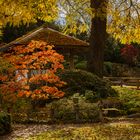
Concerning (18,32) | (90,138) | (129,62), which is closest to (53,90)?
(90,138)

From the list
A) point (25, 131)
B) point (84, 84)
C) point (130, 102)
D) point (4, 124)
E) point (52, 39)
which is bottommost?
point (25, 131)

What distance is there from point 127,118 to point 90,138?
5187mm

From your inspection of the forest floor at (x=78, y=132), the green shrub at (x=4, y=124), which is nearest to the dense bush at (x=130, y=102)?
the forest floor at (x=78, y=132)

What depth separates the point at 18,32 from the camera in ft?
154

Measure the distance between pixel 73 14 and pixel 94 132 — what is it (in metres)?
6.41

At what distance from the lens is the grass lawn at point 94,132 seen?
1257 centimetres

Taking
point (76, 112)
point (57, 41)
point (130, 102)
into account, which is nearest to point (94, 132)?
point (76, 112)

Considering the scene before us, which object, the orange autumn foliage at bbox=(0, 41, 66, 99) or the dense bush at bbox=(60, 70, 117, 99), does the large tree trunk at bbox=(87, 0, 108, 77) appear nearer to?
the dense bush at bbox=(60, 70, 117, 99)

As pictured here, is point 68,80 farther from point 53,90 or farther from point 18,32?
point 18,32

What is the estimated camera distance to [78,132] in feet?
44.0

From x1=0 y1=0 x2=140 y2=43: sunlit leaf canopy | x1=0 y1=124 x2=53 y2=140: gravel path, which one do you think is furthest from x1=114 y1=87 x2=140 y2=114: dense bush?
x1=0 y1=124 x2=53 y2=140: gravel path

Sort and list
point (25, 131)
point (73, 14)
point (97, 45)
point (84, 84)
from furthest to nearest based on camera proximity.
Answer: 1. point (97, 45)
2. point (84, 84)
3. point (73, 14)
4. point (25, 131)

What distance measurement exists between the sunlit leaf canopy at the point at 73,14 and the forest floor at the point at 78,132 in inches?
139

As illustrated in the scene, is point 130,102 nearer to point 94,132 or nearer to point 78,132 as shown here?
point 94,132
